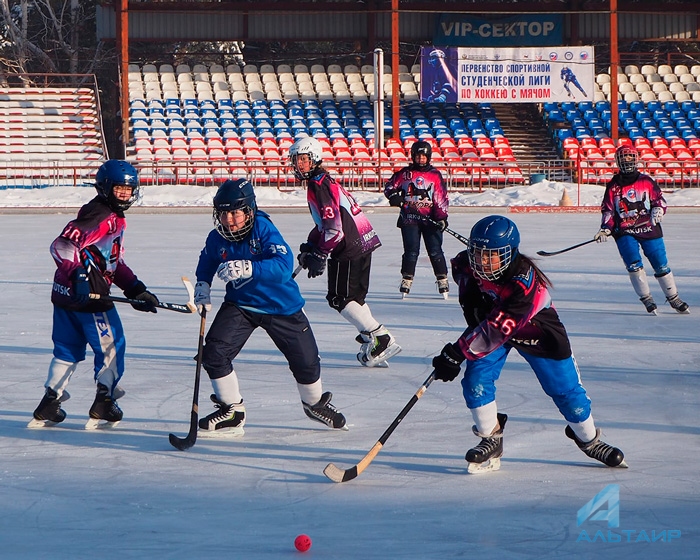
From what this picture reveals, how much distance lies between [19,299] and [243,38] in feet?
67.6

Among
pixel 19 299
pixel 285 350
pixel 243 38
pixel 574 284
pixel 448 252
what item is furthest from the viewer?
pixel 243 38

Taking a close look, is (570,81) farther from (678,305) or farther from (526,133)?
(678,305)

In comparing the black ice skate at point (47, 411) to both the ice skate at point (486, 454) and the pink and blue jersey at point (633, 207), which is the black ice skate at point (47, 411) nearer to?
the ice skate at point (486, 454)

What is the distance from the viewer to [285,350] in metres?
5.07

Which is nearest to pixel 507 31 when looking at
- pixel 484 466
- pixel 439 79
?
pixel 439 79

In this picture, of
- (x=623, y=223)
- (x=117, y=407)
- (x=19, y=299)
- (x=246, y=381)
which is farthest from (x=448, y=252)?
(x=117, y=407)

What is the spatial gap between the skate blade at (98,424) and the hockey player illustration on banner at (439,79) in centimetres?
2144

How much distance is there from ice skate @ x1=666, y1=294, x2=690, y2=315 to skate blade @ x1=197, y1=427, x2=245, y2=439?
16.0ft

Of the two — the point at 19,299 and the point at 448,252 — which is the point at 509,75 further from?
the point at 19,299

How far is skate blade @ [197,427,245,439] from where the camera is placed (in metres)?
5.12

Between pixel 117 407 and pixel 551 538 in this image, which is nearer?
pixel 551 538

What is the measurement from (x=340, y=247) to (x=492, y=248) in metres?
2.76

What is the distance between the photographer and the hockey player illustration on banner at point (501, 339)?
167 inches

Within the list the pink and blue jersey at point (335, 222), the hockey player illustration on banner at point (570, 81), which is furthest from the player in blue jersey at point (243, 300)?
the hockey player illustration on banner at point (570, 81)
